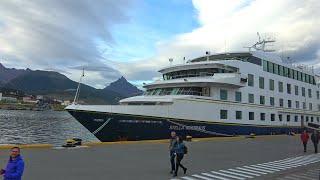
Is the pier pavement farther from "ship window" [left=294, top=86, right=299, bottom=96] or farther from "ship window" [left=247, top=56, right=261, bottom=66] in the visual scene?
"ship window" [left=294, top=86, right=299, bottom=96]

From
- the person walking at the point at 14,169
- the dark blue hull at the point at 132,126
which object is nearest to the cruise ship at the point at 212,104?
the dark blue hull at the point at 132,126

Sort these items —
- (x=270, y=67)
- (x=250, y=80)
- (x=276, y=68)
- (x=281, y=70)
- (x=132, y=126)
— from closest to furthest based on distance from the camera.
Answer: (x=132, y=126), (x=250, y=80), (x=270, y=67), (x=276, y=68), (x=281, y=70)

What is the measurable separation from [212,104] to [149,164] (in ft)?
46.7

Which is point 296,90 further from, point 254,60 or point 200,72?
point 200,72

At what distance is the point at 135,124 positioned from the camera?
2505cm

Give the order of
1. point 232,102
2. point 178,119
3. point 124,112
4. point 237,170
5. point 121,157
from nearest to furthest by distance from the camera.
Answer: point 237,170 < point 121,157 < point 124,112 < point 178,119 < point 232,102

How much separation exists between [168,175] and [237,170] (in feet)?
9.69

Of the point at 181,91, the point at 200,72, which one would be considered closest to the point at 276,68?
the point at 200,72

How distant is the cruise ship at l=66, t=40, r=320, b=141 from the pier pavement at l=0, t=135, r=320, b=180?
11.5ft

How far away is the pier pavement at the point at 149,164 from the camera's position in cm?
1257

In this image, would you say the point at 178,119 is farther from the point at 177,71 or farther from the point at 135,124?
the point at 177,71

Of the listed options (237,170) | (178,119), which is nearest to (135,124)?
(178,119)

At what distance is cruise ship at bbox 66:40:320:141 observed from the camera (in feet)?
81.9

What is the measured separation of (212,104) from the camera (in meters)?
28.7
